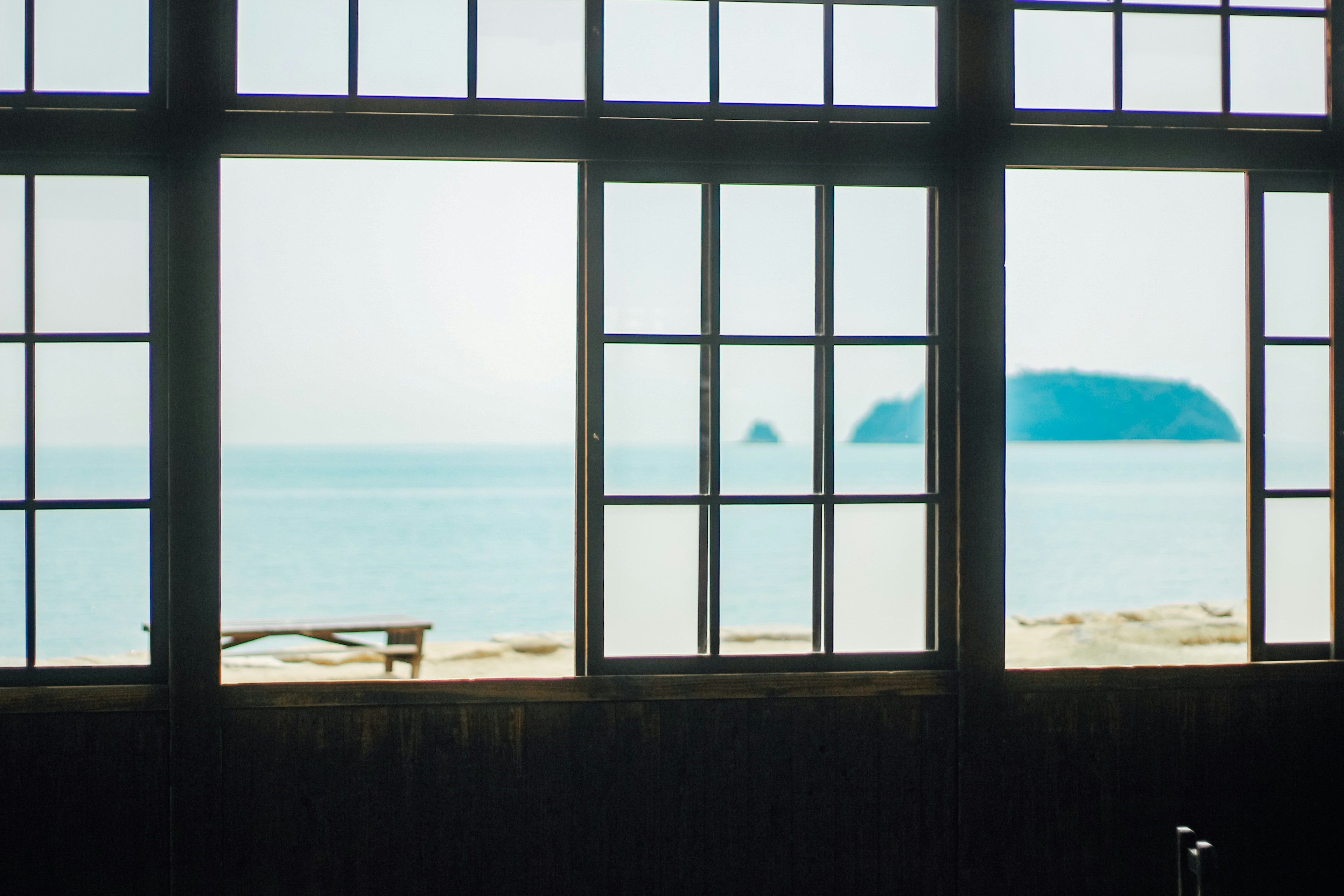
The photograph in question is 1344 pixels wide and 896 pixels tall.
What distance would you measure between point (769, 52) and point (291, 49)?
123 centimetres

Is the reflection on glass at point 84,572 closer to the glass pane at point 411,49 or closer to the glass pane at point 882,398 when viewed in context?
the glass pane at point 411,49

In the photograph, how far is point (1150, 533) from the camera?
84.5 ft

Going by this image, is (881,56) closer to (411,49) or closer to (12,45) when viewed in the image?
(411,49)

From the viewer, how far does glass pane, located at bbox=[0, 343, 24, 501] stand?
232 centimetres

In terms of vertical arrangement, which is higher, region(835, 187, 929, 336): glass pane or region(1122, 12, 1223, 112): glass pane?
region(1122, 12, 1223, 112): glass pane

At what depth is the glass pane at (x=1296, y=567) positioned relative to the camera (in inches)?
101

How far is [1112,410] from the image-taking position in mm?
31516

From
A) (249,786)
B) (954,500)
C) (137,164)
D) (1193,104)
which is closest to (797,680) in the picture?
(954,500)

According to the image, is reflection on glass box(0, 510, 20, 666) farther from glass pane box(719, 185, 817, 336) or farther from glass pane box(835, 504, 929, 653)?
glass pane box(835, 504, 929, 653)

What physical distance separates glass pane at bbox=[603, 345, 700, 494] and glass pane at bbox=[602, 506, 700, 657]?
7 cm

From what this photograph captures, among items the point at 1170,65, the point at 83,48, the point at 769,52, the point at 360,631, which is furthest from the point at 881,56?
the point at 360,631

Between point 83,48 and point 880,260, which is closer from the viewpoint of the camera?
point 83,48

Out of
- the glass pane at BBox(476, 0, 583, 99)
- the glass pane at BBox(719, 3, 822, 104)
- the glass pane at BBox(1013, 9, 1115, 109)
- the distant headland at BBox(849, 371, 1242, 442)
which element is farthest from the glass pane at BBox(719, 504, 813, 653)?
the distant headland at BBox(849, 371, 1242, 442)

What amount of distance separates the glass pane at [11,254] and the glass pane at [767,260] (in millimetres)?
1778
